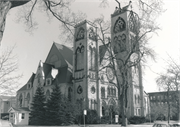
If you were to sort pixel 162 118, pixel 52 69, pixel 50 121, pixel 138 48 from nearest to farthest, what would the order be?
pixel 138 48, pixel 50 121, pixel 52 69, pixel 162 118

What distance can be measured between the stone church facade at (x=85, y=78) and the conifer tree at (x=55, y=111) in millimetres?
7923

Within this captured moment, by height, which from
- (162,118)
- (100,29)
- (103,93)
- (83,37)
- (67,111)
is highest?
(83,37)

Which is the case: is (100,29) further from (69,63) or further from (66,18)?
(69,63)

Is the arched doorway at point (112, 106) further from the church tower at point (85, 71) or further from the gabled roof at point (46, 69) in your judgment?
the gabled roof at point (46, 69)

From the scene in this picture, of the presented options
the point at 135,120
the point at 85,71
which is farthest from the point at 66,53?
the point at 135,120

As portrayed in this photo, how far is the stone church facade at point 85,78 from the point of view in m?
44.8

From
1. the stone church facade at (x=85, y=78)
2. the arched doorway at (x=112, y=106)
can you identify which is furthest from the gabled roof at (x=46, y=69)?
the arched doorway at (x=112, y=106)

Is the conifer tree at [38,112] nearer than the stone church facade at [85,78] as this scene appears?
Yes

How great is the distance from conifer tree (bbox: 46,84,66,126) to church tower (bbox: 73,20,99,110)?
992cm

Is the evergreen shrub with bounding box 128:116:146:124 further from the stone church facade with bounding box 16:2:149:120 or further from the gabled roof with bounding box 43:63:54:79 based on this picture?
the gabled roof with bounding box 43:63:54:79

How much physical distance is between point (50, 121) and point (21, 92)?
27961 millimetres

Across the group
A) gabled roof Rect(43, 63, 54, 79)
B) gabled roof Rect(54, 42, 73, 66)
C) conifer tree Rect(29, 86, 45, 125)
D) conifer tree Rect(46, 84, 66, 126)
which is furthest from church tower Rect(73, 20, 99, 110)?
conifer tree Rect(46, 84, 66, 126)

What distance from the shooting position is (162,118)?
232 ft

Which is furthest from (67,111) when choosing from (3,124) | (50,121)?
(3,124)
